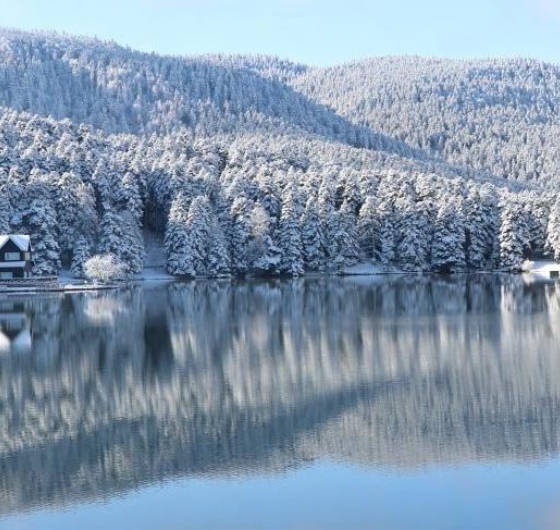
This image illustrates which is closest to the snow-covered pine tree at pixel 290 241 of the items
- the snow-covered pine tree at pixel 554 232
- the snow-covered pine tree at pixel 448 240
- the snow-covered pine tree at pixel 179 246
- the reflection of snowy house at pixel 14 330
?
the snow-covered pine tree at pixel 179 246

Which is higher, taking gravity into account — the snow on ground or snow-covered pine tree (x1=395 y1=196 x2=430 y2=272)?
snow-covered pine tree (x1=395 y1=196 x2=430 y2=272)

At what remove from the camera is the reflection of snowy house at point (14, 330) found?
36.8 metres

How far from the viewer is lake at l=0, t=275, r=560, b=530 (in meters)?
16.3

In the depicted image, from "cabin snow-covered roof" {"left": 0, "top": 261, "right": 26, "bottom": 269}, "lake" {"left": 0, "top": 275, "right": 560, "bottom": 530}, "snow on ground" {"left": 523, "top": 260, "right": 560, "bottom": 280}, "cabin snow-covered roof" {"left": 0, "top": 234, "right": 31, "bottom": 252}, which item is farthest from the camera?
"snow on ground" {"left": 523, "top": 260, "right": 560, "bottom": 280}

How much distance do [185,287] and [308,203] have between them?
2489 cm

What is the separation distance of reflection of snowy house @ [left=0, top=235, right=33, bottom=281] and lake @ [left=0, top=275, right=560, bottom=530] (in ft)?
103

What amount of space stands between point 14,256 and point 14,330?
33.8 m

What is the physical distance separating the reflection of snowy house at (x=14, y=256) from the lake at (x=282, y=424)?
31.3 m

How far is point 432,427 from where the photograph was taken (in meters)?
21.6

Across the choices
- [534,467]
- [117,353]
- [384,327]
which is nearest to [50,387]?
[117,353]

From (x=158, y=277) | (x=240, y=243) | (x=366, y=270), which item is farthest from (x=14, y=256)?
(x=366, y=270)

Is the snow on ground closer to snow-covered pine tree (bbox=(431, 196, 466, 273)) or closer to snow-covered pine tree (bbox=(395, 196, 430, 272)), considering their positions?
snow-covered pine tree (bbox=(431, 196, 466, 273))

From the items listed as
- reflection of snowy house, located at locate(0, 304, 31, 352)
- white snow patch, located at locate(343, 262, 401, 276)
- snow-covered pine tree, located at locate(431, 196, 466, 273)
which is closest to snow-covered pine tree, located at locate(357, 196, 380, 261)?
white snow patch, located at locate(343, 262, 401, 276)

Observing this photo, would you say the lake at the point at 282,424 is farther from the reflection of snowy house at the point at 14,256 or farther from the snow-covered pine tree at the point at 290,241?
the snow-covered pine tree at the point at 290,241
